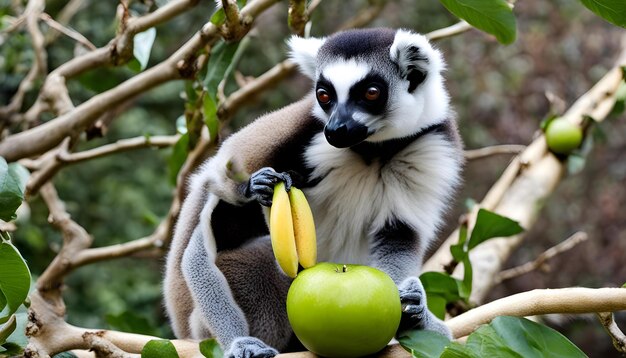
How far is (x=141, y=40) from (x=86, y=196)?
3.17 m

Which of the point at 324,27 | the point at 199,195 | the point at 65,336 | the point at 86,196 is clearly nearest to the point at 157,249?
the point at 199,195

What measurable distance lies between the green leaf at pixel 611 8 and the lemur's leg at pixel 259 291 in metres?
1.06

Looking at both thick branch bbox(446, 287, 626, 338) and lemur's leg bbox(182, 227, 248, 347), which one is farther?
lemur's leg bbox(182, 227, 248, 347)

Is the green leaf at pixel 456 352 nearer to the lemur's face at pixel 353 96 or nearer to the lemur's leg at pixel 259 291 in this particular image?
the lemur's face at pixel 353 96

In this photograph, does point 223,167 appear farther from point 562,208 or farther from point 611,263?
point 562,208

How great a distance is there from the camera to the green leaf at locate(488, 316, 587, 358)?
1482mm

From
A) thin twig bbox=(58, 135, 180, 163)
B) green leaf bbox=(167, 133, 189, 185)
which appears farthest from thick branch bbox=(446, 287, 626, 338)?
thin twig bbox=(58, 135, 180, 163)

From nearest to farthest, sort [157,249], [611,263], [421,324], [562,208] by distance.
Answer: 1. [421,324]
2. [157,249]
3. [611,263]
4. [562,208]

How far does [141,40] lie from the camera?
7.76 feet

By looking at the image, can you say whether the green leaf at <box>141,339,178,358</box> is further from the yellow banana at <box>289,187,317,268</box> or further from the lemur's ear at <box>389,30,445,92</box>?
the lemur's ear at <box>389,30,445,92</box>

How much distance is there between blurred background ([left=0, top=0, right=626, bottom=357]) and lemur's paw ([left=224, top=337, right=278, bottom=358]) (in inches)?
113

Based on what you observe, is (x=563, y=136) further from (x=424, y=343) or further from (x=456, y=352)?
(x=456, y=352)

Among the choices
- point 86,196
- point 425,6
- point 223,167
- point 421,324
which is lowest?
point 86,196

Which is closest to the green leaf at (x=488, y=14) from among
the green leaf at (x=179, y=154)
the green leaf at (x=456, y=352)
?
the green leaf at (x=456, y=352)
